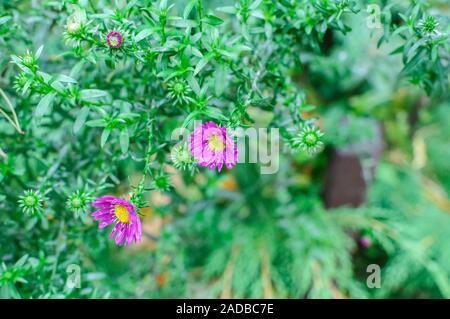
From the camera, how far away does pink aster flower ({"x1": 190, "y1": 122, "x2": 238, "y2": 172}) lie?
24.7 inches

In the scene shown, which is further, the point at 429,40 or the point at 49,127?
the point at 49,127

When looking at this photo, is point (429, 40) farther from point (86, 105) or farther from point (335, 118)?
point (335, 118)

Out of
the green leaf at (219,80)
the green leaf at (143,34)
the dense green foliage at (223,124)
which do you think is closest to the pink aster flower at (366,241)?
the dense green foliage at (223,124)

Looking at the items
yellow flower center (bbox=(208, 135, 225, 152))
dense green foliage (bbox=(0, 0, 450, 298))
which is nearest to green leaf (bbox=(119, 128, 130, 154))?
dense green foliage (bbox=(0, 0, 450, 298))

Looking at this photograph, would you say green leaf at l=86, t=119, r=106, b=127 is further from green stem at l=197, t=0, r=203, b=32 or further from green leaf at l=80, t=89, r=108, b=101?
green stem at l=197, t=0, r=203, b=32

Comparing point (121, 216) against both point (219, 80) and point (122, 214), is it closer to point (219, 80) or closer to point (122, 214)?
point (122, 214)

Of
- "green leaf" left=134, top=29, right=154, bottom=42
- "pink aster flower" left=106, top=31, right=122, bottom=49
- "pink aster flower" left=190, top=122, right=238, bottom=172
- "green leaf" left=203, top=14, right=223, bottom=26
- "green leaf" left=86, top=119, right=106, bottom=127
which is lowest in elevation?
"pink aster flower" left=190, top=122, right=238, bottom=172

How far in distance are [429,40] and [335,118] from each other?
0.65 m

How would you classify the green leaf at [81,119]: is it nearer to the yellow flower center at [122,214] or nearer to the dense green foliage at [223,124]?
the dense green foliage at [223,124]

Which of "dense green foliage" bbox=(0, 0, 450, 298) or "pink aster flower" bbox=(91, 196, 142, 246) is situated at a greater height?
"dense green foliage" bbox=(0, 0, 450, 298)

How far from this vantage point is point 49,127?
34.3 inches

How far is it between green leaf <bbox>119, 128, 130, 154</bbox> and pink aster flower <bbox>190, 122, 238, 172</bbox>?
0.30ft

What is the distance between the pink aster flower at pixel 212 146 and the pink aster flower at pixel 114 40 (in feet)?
0.42
